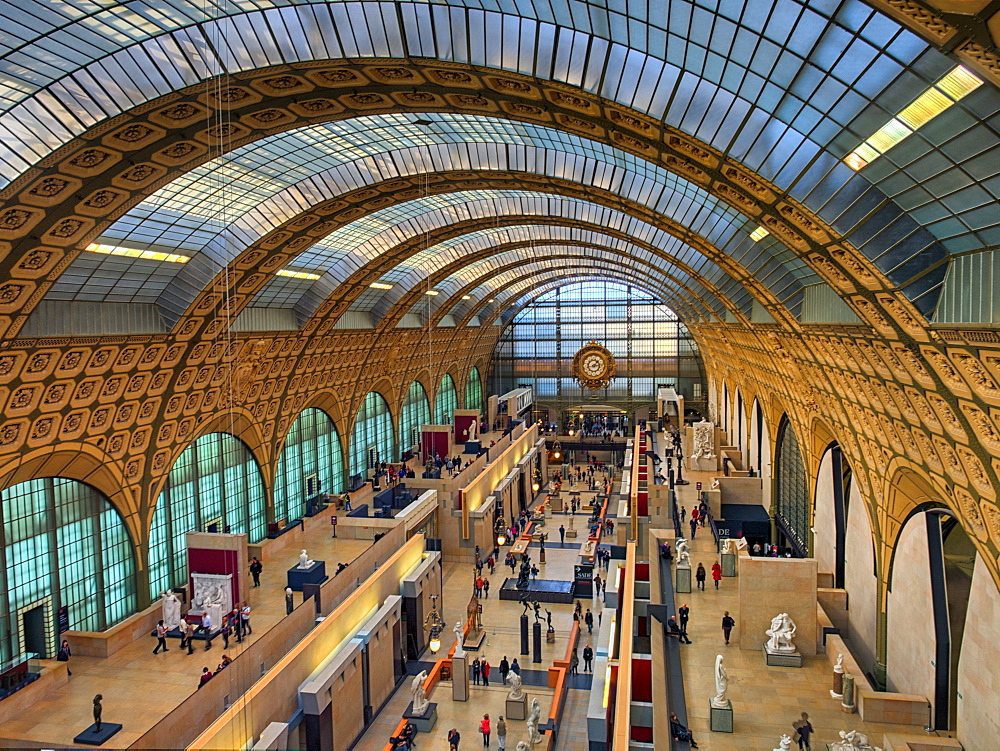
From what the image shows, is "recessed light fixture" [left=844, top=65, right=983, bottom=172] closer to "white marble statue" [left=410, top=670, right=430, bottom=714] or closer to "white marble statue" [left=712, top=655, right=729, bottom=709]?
"white marble statue" [left=712, top=655, right=729, bottom=709]

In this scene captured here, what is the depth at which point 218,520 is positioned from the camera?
33.3 m

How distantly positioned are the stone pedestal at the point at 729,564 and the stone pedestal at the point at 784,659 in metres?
6.58

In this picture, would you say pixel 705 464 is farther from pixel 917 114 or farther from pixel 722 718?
→ pixel 917 114

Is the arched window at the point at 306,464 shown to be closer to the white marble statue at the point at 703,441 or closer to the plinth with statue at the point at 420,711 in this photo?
the plinth with statue at the point at 420,711

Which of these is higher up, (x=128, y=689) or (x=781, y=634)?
(x=781, y=634)

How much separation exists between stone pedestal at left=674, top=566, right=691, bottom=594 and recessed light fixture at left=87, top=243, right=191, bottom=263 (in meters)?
19.9

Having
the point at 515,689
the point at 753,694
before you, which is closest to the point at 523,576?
the point at 515,689

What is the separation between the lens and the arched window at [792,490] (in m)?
32.6

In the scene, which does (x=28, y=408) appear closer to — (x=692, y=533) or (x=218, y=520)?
(x=218, y=520)

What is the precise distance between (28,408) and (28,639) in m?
7.44

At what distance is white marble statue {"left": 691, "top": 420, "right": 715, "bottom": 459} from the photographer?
145 ft

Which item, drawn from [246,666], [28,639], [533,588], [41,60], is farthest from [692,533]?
[41,60]

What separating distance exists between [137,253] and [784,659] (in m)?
22.3

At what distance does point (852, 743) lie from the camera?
1488 cm
